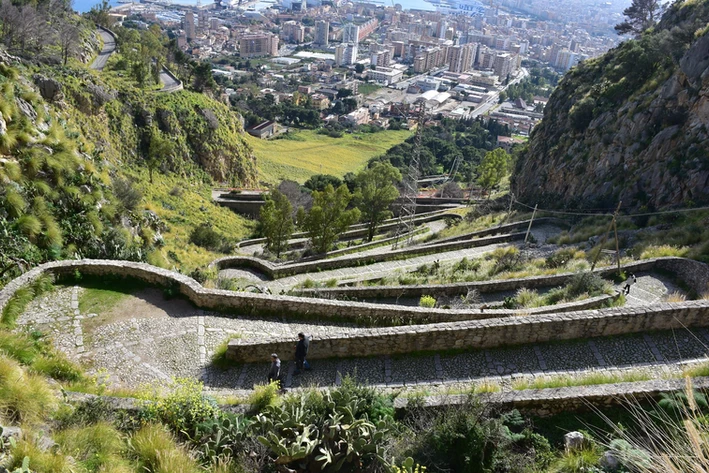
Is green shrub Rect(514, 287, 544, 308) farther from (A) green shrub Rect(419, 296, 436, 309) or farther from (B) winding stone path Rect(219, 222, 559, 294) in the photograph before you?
(B) winding stone path Rect(219, 222, 559, 294)

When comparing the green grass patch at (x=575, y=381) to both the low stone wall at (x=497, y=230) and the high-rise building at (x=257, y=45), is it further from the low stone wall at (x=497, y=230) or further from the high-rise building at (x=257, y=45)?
the high-rise building at (x=257, y=45)

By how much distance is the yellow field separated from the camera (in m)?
58.2

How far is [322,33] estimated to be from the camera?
641 feet

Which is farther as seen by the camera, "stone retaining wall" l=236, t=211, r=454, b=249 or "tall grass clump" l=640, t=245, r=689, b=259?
"stone retaining wall" l=236, t=211, r=454, b=249

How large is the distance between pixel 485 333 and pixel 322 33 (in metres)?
206

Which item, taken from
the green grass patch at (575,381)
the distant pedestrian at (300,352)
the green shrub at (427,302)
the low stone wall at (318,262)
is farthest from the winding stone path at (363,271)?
the green grass patch at (575,381)

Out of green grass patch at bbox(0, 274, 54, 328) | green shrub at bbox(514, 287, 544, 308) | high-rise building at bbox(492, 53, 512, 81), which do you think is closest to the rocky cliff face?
green shrub at bbox(514, 287, 544, 308)

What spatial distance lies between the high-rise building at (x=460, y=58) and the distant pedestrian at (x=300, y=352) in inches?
7173

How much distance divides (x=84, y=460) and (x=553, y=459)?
553cm

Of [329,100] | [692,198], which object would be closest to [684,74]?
[692,198]

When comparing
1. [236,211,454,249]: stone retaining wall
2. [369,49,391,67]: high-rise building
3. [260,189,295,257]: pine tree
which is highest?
[369,49,391,67]: high-rise building

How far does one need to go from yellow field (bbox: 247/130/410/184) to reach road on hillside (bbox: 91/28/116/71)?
18.4 meters

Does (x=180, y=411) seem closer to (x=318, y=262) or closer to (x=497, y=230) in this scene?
(x=318, y=262)

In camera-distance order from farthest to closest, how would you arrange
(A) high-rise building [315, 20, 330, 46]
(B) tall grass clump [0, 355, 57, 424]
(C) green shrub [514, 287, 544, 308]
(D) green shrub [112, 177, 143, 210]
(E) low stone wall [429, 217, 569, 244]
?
(A) high-rise building [315, 20, 330, 46], (E) low stone wall [429, 217, 569, 244], (D) green shrub [112, 177, 143, 210], (C) green shrub [514, 287, 544, 308], (B) tall grass clump [0, 355, 57, 424]
